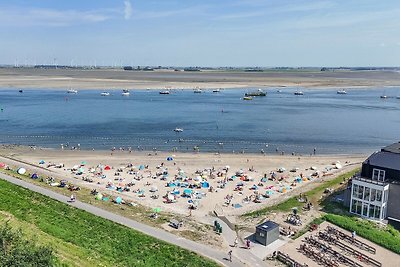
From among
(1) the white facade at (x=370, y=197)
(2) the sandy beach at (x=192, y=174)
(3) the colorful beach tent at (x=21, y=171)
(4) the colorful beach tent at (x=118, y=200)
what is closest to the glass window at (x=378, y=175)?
(1) the white facade at (x=370, y=197)

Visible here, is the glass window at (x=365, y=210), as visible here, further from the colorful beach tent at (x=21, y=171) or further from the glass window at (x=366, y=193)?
the colorful beach tent at (x=21, y=171)

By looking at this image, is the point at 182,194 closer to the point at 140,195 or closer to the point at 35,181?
the point at 140,195

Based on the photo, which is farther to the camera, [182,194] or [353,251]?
[182,194]

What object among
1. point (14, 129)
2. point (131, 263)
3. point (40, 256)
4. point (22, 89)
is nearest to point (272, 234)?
point (131, 263)

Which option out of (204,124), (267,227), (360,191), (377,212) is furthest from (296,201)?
(204,124)

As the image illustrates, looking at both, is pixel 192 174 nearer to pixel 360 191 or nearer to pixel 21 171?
pixel 21 171

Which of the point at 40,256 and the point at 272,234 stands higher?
the point at 40,256
